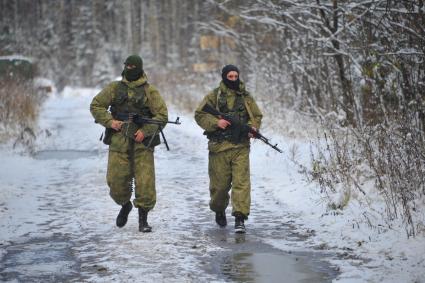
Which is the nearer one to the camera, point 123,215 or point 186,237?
point 186,237

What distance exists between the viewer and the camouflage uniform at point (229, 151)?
6.96 meters

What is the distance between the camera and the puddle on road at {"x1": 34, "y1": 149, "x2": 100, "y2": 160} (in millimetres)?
12953

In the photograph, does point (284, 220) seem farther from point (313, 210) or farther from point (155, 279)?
point (155, 279)

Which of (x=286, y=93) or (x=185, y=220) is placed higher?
(x=286, y=93)

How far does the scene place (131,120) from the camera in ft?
22.7

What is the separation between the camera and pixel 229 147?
22.9ft

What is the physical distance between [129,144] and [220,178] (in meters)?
1.04

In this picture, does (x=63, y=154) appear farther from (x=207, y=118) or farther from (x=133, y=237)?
(x=133, y=237)

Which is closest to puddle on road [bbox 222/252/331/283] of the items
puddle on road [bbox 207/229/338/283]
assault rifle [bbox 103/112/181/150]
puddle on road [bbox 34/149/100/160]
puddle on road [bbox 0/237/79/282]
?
puddle on road [bbox 207/229/338/283]

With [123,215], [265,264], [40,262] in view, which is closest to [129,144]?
[123,215]

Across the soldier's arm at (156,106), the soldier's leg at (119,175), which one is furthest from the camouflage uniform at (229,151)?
the soldier's leg at (119,175)

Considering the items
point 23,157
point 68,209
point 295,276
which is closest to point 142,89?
point 68,209

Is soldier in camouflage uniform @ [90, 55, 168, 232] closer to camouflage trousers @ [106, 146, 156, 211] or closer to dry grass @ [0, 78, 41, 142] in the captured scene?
camouflage trousers @ [106, 146, 156, 211]

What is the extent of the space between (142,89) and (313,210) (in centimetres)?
247
